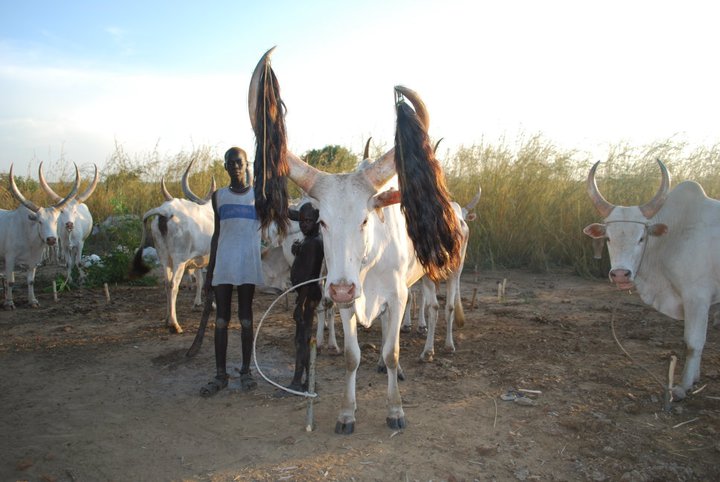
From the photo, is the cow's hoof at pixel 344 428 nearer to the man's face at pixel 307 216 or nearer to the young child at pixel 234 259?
the young child at pixel 234 259

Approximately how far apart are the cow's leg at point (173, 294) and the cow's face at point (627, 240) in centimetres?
481

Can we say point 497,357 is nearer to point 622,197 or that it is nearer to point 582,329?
point 582,329

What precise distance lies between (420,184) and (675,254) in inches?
106

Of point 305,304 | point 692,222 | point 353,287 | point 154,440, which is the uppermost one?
point 692,222

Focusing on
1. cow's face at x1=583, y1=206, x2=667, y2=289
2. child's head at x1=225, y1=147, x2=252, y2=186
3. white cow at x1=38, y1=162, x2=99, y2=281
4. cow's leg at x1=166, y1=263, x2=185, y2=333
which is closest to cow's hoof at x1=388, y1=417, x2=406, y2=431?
cow's face at x1=583, y1=206, x2=667, y2=289

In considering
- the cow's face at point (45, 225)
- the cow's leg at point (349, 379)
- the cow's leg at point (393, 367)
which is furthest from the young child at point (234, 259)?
the cow's face at point (45, 225)

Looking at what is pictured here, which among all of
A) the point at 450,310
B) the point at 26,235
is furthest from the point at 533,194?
the point at 26,235

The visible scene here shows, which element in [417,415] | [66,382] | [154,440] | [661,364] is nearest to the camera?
[154,440]

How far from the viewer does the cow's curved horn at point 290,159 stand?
329 cm

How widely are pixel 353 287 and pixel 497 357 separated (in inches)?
113

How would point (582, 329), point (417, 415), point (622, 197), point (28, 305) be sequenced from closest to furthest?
point (417, 415)
point (582, 329)
point (28, 305)
point (622, 197)

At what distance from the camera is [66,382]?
15.8ft

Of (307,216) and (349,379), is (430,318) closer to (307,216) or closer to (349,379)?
(349,379)

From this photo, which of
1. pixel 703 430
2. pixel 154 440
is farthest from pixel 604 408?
pixel 154 440
